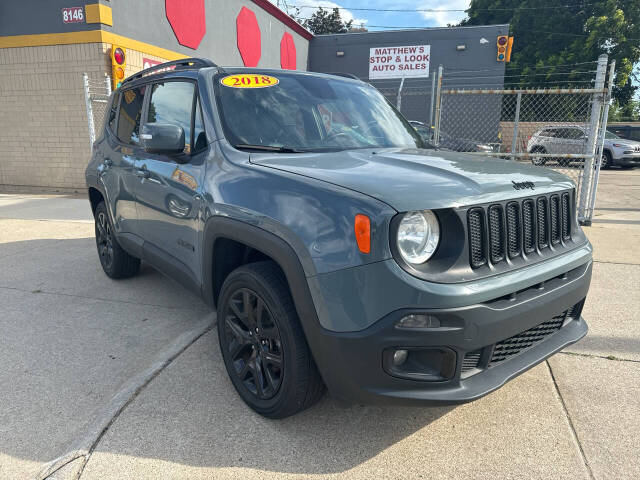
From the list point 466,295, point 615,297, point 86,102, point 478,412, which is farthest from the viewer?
point 86,102

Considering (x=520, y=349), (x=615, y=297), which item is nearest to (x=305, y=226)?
(x=520, y=349)

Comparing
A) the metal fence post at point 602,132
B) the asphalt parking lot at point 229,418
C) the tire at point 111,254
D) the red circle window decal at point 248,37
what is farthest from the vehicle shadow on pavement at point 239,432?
the red circle window decal at point 248,37

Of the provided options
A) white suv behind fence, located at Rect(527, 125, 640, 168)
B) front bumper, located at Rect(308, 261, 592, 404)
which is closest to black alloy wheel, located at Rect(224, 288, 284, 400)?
front bumper, located at Rect(308, 261, 592, 404)

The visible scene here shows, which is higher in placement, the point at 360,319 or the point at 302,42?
the point at 302,42

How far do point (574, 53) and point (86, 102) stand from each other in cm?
3018

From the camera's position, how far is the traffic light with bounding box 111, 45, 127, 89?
9602 mm

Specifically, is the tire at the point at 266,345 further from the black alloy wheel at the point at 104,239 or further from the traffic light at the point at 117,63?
the traffic light at the point at 117,63

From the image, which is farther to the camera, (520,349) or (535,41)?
(535,41)

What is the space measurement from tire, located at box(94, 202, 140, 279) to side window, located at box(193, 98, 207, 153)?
74.1 inches

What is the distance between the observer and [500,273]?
207 centimetres

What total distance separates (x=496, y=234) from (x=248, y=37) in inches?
593

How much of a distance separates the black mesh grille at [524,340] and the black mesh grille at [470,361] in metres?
0.09

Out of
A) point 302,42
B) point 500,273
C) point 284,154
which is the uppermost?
point 302,42

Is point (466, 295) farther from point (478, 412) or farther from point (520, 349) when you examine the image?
point (478, 412)
